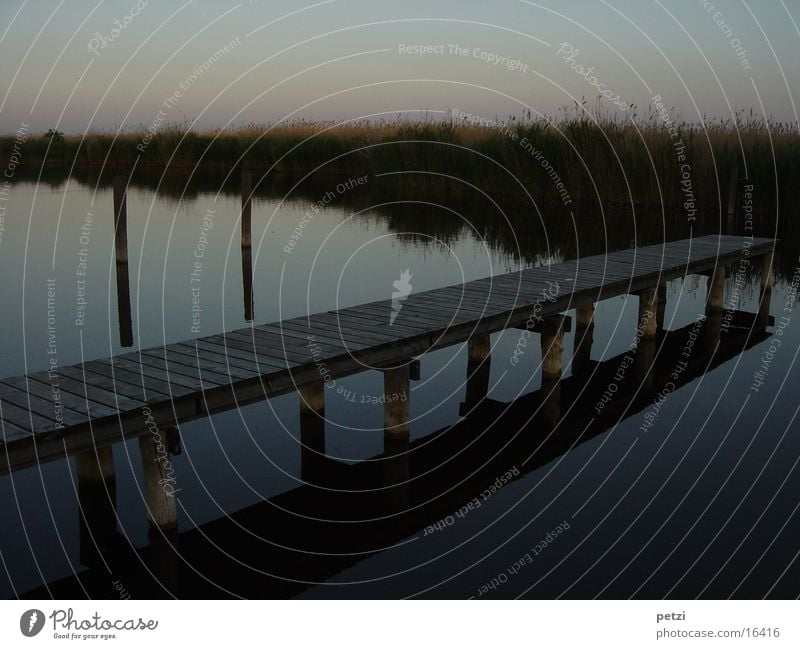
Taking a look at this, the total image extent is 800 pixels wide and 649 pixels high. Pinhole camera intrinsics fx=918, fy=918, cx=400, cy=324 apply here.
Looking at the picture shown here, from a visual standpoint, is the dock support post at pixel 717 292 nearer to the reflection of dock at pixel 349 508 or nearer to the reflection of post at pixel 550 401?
the reflection of dock at pixel 349 508

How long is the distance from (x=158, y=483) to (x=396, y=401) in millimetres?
1935

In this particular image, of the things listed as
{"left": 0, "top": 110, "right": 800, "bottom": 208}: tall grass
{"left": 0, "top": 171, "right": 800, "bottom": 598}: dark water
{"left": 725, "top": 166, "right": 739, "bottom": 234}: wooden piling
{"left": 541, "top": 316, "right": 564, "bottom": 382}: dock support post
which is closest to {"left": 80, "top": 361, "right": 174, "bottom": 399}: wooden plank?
{"left": 0, "top": 171, "right": 800, "bottom": 598}: dark water

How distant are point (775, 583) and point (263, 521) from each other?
3.00m

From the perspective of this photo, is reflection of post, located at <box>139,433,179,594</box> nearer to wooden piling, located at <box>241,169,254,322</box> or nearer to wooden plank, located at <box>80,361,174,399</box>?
wooden plank, located at <box>80,361,174,399</box>

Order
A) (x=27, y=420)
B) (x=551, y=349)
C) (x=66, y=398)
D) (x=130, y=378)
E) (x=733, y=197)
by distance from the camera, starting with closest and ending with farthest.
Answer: (x=27, y=420), (x=66, y=398), (x=130, y=378), (x=551, y=349), (x=733, y=197)

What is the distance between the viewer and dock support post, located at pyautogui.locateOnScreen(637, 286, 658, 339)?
9664 millimetres

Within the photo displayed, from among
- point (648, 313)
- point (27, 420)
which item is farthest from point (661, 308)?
point (27, 420)

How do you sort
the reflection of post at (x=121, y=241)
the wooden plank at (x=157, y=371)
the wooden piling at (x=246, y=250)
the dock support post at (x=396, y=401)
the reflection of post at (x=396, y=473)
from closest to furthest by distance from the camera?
the wooden plank at (x=157, y=371), the reflection of post at (x=396, y=473), the dock support post at (x=396, y=401), the reflection of post at (x=121, y=241), the wooden piling at (x=246, y=250)

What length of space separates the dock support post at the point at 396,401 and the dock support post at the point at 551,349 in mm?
1945

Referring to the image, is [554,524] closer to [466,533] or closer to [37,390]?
[466,533]

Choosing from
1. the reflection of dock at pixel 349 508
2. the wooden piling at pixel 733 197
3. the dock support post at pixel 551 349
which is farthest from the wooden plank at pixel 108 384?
the wooden piling at pixel 733 197

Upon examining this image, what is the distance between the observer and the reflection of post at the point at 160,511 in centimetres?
503

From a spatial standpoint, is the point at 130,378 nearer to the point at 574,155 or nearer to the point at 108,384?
the point at 108,384

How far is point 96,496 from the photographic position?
563 centimetres
